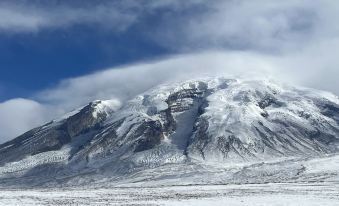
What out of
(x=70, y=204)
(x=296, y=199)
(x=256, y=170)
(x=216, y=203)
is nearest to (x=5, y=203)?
(x=70, y=204)

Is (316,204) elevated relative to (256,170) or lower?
lower

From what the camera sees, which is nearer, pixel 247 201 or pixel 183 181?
pixel 247 201

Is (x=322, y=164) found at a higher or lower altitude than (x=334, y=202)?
higher

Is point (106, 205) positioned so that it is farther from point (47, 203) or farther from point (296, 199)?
point (296, 199)

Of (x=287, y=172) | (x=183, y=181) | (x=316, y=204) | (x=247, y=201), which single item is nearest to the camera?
(x=316, y=204)

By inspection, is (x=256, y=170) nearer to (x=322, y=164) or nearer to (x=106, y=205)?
(x=322, y=164)

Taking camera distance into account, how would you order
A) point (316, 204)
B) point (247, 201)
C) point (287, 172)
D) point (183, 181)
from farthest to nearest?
1. point (183, 181)
2. point (287, 172)
3. point (247, 201)
4. point (316, 204)

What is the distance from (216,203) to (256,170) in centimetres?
12727

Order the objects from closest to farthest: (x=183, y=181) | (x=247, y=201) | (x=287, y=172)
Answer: (x=247, y=201), (x=287, y=172), (x=183, y=181)

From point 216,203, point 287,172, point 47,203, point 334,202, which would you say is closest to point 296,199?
point 334,202

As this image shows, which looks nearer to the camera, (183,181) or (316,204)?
(316,204)

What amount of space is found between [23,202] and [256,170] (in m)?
133

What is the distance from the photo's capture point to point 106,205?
6150 cm

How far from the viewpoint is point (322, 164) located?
6919 inches
